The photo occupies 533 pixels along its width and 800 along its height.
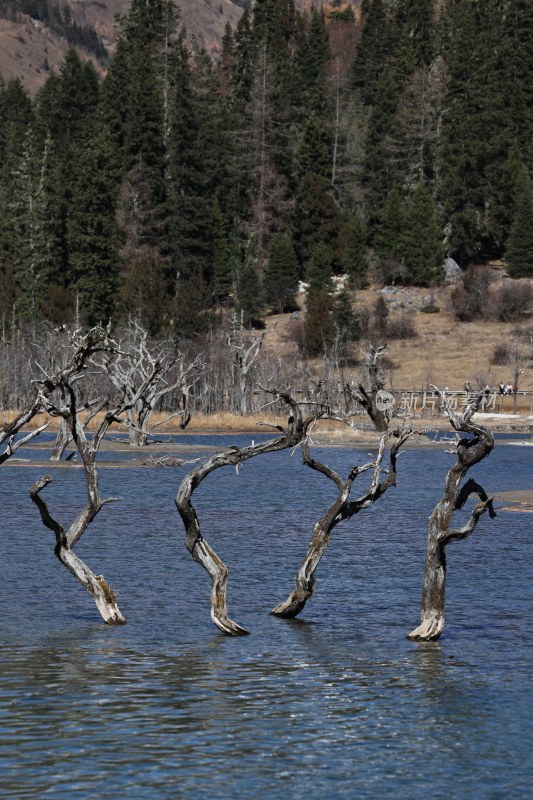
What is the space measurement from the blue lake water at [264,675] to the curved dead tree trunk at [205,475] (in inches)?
18.1

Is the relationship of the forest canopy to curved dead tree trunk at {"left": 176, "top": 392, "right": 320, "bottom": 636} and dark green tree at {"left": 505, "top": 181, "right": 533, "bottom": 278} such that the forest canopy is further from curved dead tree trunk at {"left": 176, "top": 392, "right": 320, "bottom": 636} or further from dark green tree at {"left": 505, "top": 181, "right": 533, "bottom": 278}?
curved dead tree trunk at {"left": 176, "top": 392, "right": 320, "bottom": 636}

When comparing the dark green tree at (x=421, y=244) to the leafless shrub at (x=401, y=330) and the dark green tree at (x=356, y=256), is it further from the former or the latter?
the leafless shrub at (x=401, y=330)

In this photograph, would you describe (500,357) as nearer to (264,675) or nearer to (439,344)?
(439,344)

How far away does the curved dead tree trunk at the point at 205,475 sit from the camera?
23.4 meters

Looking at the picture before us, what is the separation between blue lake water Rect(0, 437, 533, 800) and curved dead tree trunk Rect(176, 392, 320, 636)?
0.46m

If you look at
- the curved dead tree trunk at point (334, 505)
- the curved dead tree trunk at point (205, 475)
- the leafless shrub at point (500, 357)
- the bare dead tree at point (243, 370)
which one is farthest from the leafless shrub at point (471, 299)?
the curved dead tree trunk at point (205, 475)

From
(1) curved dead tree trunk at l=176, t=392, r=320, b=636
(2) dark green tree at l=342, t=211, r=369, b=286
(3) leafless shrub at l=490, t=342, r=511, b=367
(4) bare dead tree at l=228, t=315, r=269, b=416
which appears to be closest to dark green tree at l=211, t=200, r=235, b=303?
(2) dark green tree at l=342, t=211, r=369, b=286

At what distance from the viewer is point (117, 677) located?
22203 mm

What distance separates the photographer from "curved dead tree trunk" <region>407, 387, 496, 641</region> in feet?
77.1

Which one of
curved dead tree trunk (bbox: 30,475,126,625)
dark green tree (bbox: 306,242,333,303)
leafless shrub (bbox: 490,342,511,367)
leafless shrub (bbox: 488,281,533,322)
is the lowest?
leafless shrub (bbox: 490,342,511,367)

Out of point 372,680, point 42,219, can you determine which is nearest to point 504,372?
point 42,219

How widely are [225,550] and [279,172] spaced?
108929 millimetres

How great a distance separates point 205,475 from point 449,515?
13.9 ft

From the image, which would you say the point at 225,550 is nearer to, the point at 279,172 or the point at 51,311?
the point at 51,311
